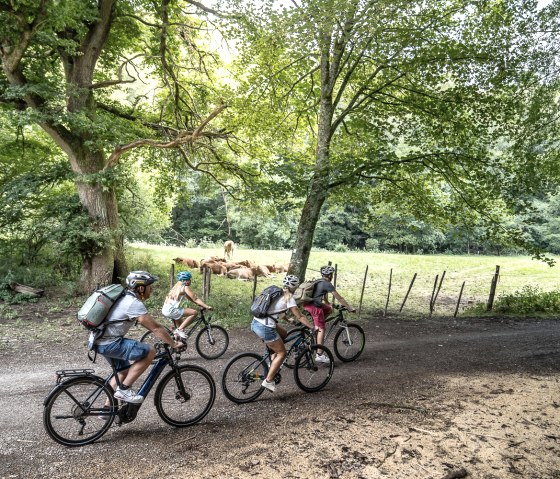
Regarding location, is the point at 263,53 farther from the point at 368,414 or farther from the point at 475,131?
the point at 368,414

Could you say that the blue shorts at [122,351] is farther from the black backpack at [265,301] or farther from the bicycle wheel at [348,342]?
the bicycle wheel at [348,342]

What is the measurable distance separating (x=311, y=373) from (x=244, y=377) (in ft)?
4.32

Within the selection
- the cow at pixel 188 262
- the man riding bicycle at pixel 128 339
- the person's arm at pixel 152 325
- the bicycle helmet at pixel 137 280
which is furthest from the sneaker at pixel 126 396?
the cow at pixel 188 262

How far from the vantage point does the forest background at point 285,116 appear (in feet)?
36.1

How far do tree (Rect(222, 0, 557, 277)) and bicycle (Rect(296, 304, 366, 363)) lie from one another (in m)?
4.45

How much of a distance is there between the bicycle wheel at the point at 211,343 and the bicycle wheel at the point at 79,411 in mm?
3661

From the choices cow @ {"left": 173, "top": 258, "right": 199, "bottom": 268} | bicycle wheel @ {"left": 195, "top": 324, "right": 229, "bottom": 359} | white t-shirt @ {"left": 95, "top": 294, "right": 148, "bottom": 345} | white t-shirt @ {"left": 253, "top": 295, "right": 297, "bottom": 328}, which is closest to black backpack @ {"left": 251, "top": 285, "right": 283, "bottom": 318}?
white t-shirt @ {"left": 253, "top": 295, "right": 297, "bottom": 328}

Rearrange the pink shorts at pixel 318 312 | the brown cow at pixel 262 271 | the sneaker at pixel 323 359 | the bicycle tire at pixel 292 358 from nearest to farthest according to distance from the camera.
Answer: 1. the bicycle tire at pixel 292 358
2. the sneaker at pixel 323 359
3. the pink shorts at pixel 318 312
4. the brown cow at pixel 262 271

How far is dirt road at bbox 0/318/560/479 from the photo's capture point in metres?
4.33

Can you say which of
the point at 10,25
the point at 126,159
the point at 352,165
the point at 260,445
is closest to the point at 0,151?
the point at 126,159

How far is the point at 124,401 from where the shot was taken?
188 inches

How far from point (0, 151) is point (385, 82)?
48.3 ft

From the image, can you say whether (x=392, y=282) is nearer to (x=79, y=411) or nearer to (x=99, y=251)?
(x=99, y=251)

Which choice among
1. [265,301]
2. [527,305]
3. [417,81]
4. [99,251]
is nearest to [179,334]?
[265,301]
